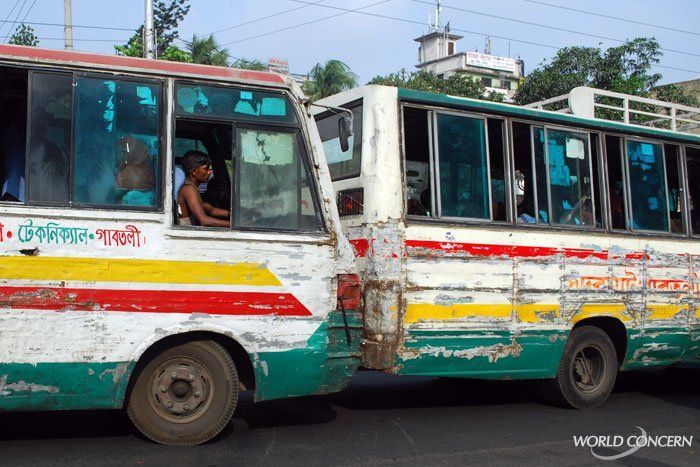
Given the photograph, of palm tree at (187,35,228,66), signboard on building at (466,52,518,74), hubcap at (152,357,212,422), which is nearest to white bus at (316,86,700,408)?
hubcap at (152,357,212,422)

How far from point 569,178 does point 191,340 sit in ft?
13.8

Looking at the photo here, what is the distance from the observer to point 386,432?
21.4ft

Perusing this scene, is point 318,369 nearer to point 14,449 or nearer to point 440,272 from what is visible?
point 440,272

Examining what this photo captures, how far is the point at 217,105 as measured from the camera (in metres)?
5.86

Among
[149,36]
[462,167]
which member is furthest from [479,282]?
[149,36]

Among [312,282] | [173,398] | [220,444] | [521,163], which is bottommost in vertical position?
[220,444]

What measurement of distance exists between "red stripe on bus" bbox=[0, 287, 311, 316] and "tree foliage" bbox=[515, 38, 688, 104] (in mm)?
17640

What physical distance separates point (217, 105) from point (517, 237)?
3067 millimetres

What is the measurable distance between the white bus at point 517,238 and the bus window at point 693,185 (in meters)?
0.03

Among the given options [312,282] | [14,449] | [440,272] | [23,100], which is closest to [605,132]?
[440,272]

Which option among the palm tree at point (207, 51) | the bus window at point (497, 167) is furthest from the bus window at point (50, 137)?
the palm tree at point (207, 51)

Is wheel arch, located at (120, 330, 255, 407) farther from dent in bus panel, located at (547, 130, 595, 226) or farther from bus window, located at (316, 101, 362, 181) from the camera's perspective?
dent in bus panel, located at (547, 130, 595, 226)

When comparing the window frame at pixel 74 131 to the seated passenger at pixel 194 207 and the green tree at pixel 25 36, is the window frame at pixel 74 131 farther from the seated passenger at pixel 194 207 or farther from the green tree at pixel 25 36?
the green tree at pixel 25 36

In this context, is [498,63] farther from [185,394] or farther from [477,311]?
[185,394]
